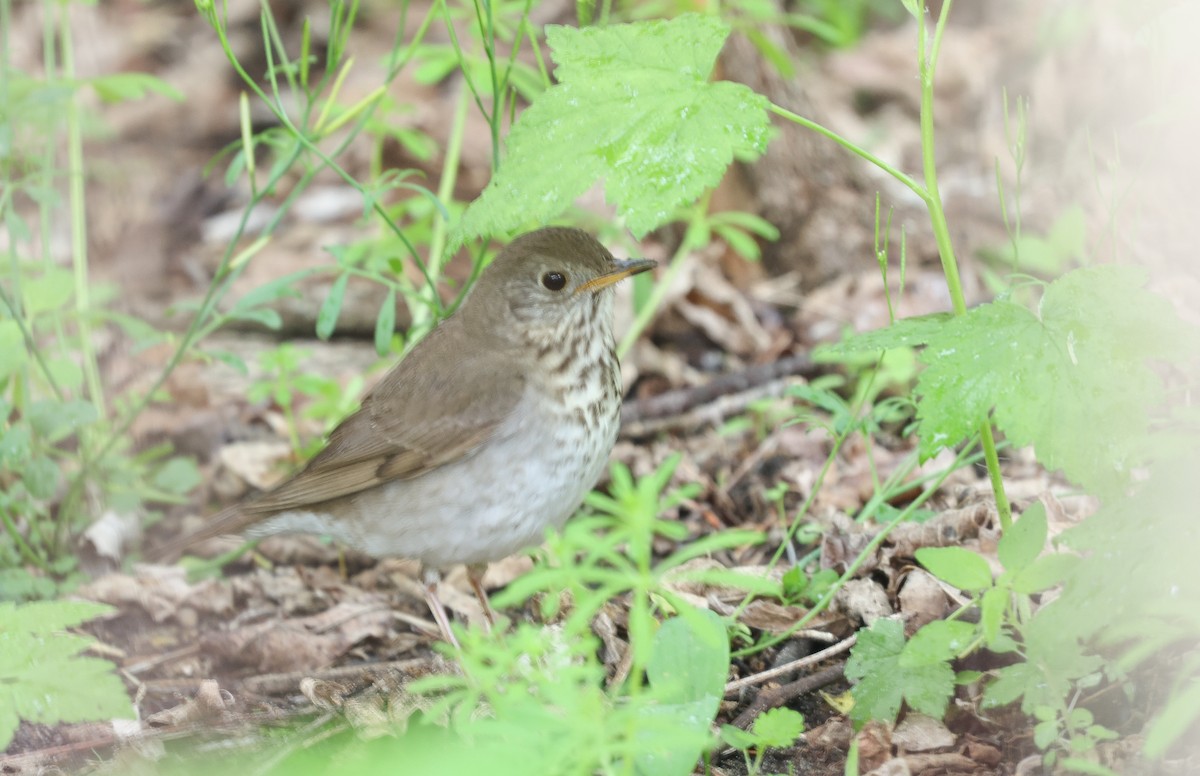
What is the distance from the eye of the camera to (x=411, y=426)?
13.1ft

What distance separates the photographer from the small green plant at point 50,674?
2543 mm

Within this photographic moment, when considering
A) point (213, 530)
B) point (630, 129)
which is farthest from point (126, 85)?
point (630, 129)

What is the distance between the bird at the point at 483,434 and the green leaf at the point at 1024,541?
1464 millimetres

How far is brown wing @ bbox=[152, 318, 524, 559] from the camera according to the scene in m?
3.84

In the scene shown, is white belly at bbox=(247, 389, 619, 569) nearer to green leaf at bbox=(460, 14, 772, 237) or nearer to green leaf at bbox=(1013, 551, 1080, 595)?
green leaf at bbox=(460, 14, 772, 237)

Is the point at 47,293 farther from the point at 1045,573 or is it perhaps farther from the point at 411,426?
the point at 1045,573

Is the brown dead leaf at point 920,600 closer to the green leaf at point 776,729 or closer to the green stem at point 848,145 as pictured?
the green leaf at point 776,729

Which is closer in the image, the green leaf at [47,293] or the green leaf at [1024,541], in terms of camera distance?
the green leaf at [1024,541]

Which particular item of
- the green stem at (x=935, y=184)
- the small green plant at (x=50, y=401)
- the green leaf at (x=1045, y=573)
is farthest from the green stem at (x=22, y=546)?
the green leaf at (x=1045, y=573)

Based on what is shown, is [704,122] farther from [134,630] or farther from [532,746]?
[134,630]

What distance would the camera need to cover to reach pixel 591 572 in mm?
2049

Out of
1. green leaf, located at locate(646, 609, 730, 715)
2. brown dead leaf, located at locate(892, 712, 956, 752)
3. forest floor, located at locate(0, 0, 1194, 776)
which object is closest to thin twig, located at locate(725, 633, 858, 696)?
forest floor, located at locate(0, 0, 1194, 776)

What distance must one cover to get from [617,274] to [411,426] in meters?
0.83

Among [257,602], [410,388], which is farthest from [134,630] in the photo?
[410,388]
